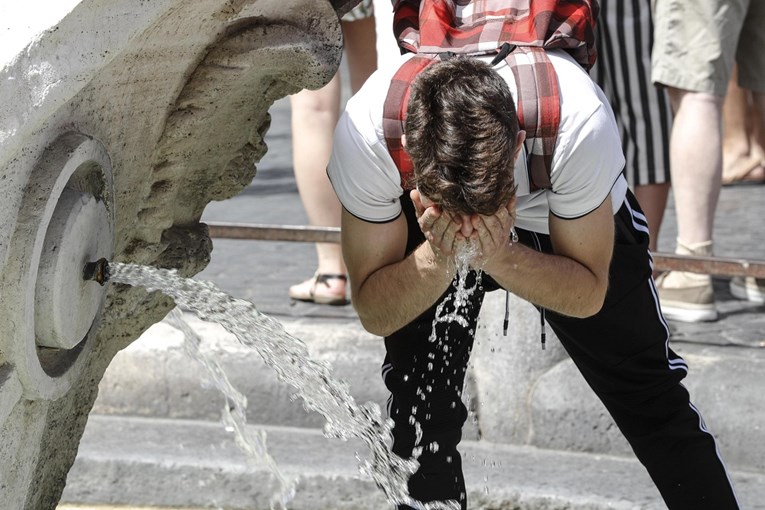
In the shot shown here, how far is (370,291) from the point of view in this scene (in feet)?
7.19

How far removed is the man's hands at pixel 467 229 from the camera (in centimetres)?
195

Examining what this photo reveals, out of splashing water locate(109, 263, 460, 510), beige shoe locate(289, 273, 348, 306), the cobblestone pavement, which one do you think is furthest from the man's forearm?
beige shoe locate(289, 273, 348, 306)

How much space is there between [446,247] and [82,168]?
594 mm

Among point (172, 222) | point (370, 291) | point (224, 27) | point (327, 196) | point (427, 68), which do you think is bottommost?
point (327, 196)

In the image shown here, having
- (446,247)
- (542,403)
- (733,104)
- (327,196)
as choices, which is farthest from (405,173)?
(733,104)

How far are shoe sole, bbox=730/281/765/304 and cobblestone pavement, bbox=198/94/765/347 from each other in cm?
2

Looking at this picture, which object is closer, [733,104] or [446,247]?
[446,247]

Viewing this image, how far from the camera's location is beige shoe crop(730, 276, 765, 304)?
3840 mm

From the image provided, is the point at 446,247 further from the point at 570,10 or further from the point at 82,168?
the point at 82,168

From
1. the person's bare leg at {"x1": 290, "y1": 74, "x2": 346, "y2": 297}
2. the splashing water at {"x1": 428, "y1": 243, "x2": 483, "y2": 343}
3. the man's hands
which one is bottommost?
the person's bare leg at {"x1": 290, "y1": 74, "x2": 346, "y2": 297}

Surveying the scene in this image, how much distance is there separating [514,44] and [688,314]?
169 cm

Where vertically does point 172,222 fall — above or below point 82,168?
below

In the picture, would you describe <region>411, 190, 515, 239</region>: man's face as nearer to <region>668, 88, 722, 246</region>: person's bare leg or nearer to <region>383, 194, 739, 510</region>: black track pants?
<region>383, 194, 739, 510</region>: black track pants

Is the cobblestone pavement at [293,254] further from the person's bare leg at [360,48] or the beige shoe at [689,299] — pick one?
the person's bare leg at [360,48]
